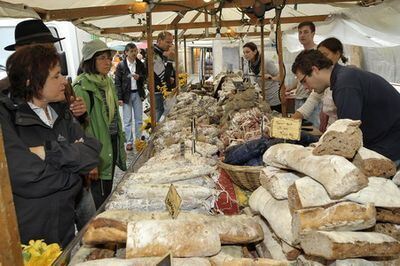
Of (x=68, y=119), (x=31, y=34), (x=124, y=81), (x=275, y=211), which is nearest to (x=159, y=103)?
(x=124, y=81)

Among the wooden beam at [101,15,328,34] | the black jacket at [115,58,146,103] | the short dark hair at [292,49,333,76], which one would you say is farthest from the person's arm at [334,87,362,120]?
the black jacket at [115,58,146,103]

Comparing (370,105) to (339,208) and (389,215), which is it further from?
(339,208)

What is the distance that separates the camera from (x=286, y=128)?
2043mm

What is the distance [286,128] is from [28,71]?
1353 millimetres

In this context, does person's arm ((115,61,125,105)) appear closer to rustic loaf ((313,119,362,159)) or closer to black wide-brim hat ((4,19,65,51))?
black wide-brim hat ((4,19,65,51))

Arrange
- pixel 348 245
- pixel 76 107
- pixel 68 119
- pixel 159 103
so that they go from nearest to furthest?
pixel 348 245
pixel 68 119
pixel 76 107
pixel 159 103

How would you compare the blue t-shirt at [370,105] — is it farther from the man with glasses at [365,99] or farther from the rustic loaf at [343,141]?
the rustic loaf at [343,141]

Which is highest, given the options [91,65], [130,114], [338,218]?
[91,65]

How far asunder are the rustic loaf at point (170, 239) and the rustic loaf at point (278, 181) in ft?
1.00

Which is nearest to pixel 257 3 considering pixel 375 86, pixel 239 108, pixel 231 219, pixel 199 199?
pixel 239 108

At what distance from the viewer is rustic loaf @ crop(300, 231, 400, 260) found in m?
1.17

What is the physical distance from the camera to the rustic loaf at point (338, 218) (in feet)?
4.16

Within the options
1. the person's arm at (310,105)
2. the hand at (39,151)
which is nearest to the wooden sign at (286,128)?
the hand at (39,151)

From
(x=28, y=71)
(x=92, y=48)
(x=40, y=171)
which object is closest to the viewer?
(x=40, y=171)
